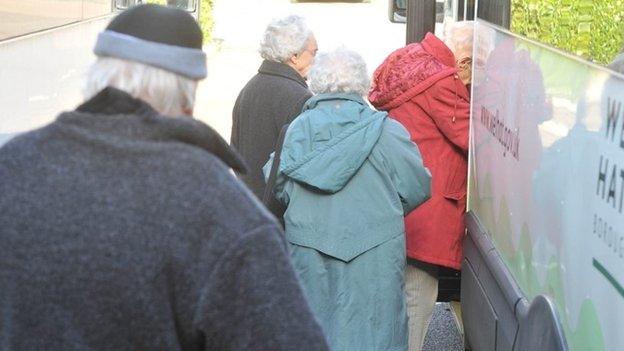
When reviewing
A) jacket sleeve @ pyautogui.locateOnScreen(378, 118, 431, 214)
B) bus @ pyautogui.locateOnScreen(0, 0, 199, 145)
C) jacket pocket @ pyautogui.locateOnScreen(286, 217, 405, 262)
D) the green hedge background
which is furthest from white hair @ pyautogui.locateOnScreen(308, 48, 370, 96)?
bus @ pyautogui.locateOnScreen(0, 0, 199, 145)

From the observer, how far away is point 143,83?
224 cm

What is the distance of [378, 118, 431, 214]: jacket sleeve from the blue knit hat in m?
2.68

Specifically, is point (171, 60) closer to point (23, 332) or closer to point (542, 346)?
point (23, 332)

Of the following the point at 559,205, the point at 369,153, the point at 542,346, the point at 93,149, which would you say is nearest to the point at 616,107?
the point at 559,205

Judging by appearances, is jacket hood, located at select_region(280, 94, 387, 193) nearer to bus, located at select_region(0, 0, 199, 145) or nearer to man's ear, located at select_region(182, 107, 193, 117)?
bus, located at select_region(0, 0, 199, 145)

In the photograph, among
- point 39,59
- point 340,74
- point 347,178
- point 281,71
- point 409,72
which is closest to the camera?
point 347,178

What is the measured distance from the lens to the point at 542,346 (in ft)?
12.0

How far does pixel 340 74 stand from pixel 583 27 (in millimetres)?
1226

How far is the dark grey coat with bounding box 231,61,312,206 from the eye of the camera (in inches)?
241

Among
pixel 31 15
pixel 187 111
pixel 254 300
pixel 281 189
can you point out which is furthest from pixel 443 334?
pixel 254 300

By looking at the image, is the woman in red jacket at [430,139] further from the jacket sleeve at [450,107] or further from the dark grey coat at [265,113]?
the dark grey coat at [265,113]

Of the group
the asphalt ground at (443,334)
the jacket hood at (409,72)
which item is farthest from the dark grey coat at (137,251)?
the asphalt ground at (443,334)

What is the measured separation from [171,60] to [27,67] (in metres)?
3.02

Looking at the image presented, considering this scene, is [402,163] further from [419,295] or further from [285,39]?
[285,39]
